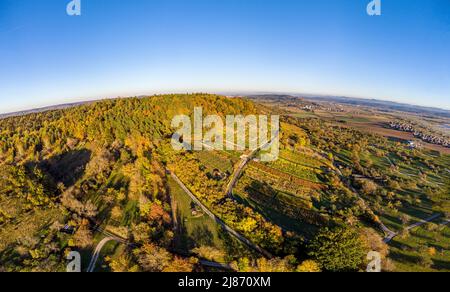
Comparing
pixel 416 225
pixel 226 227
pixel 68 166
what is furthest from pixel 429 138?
pixel 68 166

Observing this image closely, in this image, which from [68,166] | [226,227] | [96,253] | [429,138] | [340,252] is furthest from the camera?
[429,138]

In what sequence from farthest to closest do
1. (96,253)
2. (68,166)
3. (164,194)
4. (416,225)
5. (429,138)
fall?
1. (429,138)
2. (68,166)
3. (164,194)
4. (416,225)
5. (96,253)

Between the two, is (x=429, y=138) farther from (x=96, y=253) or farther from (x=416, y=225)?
(x=96, y=253)

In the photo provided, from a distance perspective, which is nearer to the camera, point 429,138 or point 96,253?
point 96,253

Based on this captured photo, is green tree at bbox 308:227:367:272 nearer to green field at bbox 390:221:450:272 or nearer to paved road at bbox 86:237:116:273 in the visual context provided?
green field at bbox 390:221:450:272

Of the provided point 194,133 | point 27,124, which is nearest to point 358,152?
point 194,133

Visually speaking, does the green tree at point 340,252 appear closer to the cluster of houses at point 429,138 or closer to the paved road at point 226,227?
the paved road at point 226,227

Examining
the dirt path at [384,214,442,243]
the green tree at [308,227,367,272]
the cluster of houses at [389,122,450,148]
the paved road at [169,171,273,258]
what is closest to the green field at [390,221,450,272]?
the dirt path at [384,214,442,243]

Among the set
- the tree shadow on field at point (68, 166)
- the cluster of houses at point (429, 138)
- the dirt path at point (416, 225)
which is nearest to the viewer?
the dirt path at point (416, 225)

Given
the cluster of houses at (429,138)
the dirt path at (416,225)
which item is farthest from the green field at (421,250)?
the cluster of houses at (429,138)
